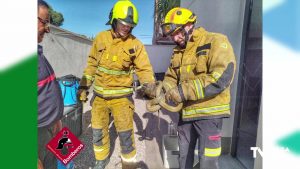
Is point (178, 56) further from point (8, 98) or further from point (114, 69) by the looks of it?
point (8, 98)

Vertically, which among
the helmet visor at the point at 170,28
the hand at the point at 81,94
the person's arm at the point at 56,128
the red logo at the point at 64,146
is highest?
the helmet visor at the point at 170,28

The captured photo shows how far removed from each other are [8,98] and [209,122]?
133cm

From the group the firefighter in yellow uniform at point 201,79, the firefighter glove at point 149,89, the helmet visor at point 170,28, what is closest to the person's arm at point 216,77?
the firefighter in yellow uniform at point 201,79

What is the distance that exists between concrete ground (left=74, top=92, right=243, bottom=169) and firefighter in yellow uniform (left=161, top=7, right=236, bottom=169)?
77cm

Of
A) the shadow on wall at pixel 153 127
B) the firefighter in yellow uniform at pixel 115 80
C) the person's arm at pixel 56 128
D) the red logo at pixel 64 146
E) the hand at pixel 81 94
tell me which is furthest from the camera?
the shadow on wall at pixel 153 127

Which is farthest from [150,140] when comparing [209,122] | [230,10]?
[230,10]

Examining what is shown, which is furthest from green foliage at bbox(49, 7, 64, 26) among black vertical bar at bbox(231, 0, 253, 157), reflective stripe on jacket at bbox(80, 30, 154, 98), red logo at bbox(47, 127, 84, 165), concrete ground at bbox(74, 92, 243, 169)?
black vertical bar at bbox(231, 0, 253, 157)

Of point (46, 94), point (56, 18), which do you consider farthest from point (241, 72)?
point (46, 94)

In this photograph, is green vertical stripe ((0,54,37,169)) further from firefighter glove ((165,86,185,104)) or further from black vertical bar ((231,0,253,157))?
black vertical bar ((231,0,253,157))

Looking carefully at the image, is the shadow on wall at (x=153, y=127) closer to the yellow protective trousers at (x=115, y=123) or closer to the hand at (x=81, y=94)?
the yellow protective trousers at (x=115, y=123)

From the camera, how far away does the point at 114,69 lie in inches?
87.2

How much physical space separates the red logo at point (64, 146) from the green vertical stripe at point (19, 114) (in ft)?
1.11

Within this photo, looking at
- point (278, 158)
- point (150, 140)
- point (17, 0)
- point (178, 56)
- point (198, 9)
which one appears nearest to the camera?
point (17, 0)

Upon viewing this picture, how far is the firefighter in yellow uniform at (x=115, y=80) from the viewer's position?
2.18 m
